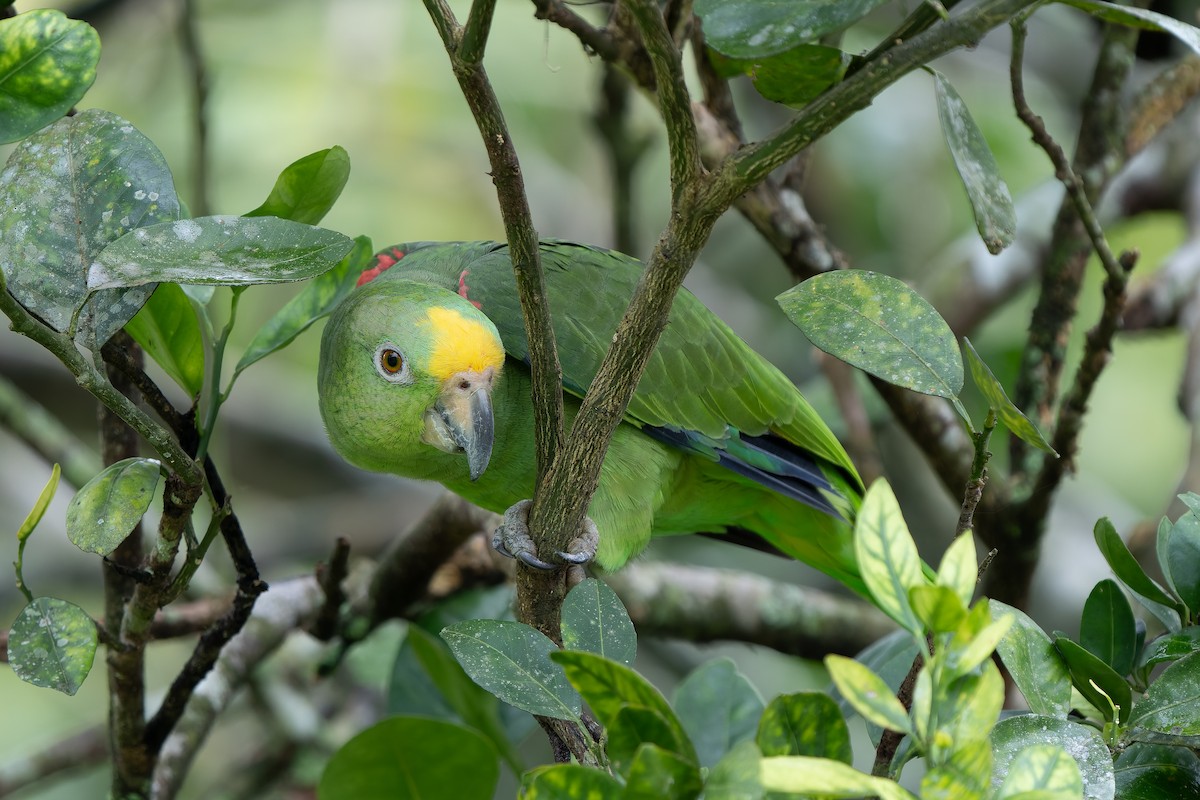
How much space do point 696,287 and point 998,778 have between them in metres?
3.72

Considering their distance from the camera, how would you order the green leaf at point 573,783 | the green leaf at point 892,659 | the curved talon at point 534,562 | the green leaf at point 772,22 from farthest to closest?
1. the green leaf at point 892,659
2. the curved talon at point 534,562
3. the green leaf at point 772,22
4. the green leaf at point 573,783

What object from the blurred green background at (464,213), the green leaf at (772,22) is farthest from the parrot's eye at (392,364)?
the blurred green background at (464,213)

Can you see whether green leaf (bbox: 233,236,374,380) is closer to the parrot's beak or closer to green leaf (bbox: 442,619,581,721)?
the parrot's beak

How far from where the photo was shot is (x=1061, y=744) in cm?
106

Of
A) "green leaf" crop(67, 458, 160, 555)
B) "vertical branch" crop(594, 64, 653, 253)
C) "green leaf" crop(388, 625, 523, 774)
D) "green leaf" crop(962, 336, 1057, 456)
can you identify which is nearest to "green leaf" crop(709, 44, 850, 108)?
"green leaf" crop(962, 336, 1057, 456)

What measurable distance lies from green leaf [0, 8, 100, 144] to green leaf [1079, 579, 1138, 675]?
4.54ft

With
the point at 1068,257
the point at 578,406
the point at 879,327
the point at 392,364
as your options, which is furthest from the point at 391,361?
the point at 1068,257

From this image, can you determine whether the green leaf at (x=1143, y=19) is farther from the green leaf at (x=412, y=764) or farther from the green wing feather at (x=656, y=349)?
the green wing feather at (x=656, y=349)

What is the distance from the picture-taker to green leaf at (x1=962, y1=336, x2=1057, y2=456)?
3.68ft

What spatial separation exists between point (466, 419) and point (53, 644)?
844mm

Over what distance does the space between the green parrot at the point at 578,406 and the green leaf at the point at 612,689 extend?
76 centimetres

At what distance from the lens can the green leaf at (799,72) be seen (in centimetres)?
133

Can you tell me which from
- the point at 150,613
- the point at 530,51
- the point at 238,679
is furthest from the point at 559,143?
the point at 150,613

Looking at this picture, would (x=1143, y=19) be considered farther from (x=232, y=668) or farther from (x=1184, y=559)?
(x=232, y=668)
